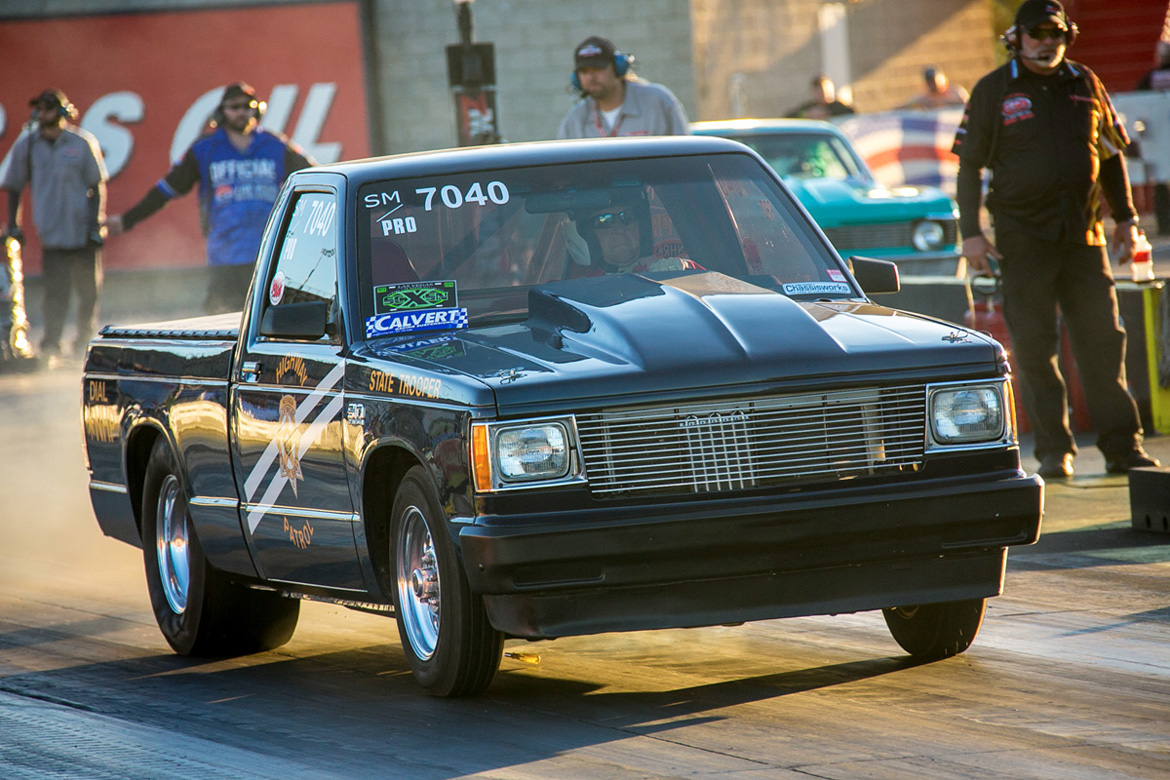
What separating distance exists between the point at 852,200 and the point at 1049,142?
766 centimetres

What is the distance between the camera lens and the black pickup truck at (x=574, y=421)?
5453 millimetres

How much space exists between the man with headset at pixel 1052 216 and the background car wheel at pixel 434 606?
4.72 m

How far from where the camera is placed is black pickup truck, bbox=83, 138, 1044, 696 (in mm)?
A: 5453

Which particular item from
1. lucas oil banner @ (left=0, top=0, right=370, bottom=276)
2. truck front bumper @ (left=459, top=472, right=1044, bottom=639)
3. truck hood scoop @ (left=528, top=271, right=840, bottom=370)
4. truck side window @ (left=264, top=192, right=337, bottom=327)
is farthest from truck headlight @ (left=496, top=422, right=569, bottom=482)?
lucas oil banner @ (left=0, top=0, right=370, bottom=276)

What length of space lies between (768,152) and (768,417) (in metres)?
12.6

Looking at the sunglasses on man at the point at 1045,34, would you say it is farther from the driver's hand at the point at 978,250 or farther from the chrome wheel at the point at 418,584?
the chrome wheel at the point at 418,584

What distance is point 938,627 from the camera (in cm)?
625

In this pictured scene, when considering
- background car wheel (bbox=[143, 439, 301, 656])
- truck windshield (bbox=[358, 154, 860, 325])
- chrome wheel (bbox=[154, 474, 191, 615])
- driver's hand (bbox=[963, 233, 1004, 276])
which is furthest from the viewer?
driver's hand (bbox=[963, 233, 1004, 276])

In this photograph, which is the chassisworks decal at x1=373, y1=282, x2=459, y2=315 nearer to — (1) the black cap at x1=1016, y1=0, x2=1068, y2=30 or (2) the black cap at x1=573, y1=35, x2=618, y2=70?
(1) the black cap at x1=1016, y1=0, x2=1068, y2=30

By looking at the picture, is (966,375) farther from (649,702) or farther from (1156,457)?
(1156,457)

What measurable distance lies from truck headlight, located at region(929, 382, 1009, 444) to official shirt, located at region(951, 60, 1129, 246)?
4160 mm

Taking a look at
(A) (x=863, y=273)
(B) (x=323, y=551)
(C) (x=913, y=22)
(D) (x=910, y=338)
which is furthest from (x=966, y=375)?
(C) (x=913, y=22)

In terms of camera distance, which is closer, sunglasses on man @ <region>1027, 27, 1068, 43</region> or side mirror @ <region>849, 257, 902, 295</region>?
side mirror @ <region>849, 257, 902, 295</region>

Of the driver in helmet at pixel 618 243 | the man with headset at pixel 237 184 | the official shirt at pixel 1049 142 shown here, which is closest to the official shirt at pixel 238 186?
the man with headset at pixel 237 184
